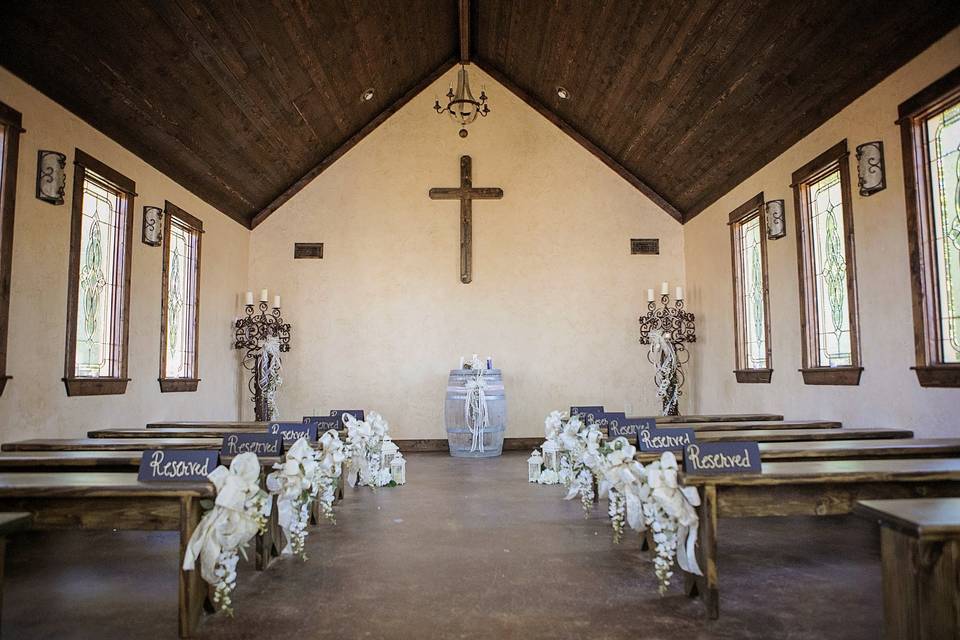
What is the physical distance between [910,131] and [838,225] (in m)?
0.96

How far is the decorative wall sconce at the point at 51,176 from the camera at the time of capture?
403cm

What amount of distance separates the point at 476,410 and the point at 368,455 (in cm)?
187

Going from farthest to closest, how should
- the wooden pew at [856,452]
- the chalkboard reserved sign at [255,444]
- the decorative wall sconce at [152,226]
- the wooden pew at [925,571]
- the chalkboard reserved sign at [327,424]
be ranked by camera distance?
the decorative wall sconce at [152,226]
the chalkboard reserved sign at [327,424]
the chalkboard reserved sign at [255,444]
the wooden pew at [856,452]
the wooden pew at [925,571]

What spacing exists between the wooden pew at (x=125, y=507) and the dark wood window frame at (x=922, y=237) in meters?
3.60

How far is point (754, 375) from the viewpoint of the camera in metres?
5.90

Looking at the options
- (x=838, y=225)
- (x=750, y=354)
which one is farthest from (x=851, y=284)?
→ (x=750, y=354)

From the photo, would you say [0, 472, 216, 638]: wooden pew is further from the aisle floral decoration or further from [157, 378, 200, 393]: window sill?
[157, 378, 200, 393]: window sill

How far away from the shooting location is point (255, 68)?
16.8ft

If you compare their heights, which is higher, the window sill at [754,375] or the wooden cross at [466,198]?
the wooden cross at [466,198]

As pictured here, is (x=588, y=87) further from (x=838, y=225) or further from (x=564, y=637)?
(x=564, y=637)

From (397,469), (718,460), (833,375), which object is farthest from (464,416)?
(718,460)

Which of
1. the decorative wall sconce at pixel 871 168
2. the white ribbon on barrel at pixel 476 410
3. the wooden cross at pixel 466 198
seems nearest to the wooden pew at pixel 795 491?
the decorative wall sconce at pixel 871 168

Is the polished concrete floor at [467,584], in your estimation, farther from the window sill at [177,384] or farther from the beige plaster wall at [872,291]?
the window sill at [177,384]

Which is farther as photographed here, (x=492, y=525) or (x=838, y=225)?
(x=838, y=225)
